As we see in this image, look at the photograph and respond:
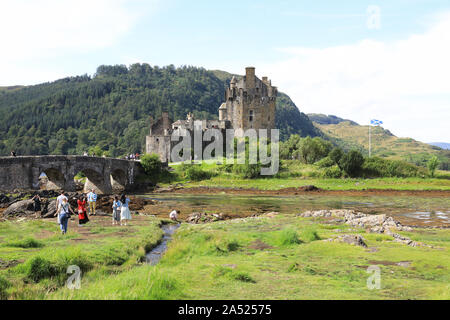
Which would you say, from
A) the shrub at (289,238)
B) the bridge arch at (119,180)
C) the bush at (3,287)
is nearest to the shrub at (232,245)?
the shrub at (289,238)

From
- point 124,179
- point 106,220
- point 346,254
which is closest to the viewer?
point 346,254

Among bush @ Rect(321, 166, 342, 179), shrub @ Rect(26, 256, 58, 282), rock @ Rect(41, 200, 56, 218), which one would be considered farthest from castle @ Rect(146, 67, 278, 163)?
shrub @ Rect(26, 256, 58, 282)

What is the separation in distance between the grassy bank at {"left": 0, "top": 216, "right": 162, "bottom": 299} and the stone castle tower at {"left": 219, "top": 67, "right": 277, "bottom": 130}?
72.4 m

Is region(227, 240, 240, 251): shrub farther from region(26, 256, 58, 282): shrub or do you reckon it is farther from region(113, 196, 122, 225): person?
region(113, 196, 122, 225): person

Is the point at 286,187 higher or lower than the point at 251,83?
lower

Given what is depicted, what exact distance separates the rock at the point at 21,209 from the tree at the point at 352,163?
6426cm

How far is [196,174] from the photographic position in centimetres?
8419

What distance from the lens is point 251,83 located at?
323 ft

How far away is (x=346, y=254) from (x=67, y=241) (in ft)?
45.2

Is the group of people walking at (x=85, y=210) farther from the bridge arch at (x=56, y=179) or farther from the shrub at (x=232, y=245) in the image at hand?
the bridge arch at (x=56, y=179)

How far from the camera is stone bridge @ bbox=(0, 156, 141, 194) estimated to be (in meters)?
51.9
